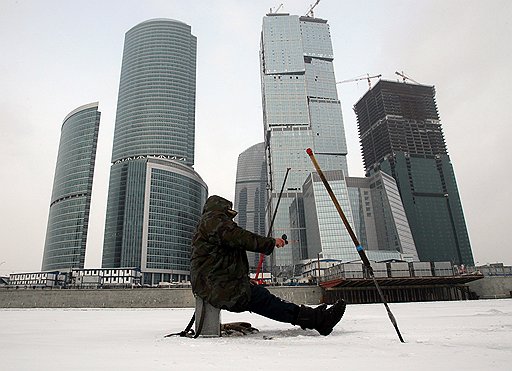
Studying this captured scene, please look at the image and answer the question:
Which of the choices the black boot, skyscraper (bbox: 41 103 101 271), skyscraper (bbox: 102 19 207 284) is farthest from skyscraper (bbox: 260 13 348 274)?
the black boot

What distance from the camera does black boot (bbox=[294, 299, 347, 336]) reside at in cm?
609

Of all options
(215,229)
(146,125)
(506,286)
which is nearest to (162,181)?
(146,125)

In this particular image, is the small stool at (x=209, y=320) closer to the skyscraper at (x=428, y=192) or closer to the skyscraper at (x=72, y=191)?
the skyscraper at (x=72, y=191)

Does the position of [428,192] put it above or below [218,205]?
above

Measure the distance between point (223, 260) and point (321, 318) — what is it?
2126 mm

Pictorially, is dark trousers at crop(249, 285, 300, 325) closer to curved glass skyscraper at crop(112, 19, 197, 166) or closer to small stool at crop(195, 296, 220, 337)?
small stool at crop(195, 296, 220, 337)

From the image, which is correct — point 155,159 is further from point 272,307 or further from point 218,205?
point 272,307

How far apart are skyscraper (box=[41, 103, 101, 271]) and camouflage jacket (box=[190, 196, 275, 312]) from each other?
143 meters

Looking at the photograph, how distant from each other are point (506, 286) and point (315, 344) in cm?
5624

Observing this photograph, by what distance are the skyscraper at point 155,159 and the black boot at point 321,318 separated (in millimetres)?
123870

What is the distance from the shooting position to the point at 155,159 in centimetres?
13288

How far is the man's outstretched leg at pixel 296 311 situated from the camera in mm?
6133

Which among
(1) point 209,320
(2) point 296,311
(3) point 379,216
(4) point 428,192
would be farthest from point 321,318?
(4) point 428,192

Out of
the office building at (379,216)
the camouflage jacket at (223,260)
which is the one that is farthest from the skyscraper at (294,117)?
the camouflage jacket at (223,260)
